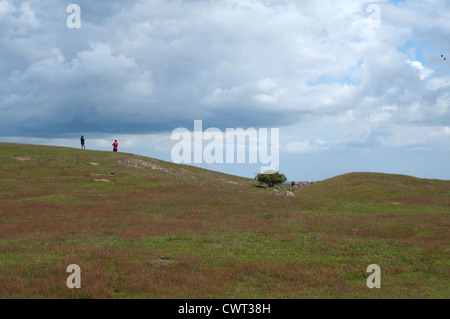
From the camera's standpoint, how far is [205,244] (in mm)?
27094

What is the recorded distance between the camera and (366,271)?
2109 cm

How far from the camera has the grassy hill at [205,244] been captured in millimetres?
17656

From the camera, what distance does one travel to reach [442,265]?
2252 cm

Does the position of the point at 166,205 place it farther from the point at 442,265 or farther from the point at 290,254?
the point at 442,265

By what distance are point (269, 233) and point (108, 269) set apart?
14.9m

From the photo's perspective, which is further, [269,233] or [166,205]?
[166,205]

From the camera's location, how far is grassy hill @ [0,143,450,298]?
17.7 metres
